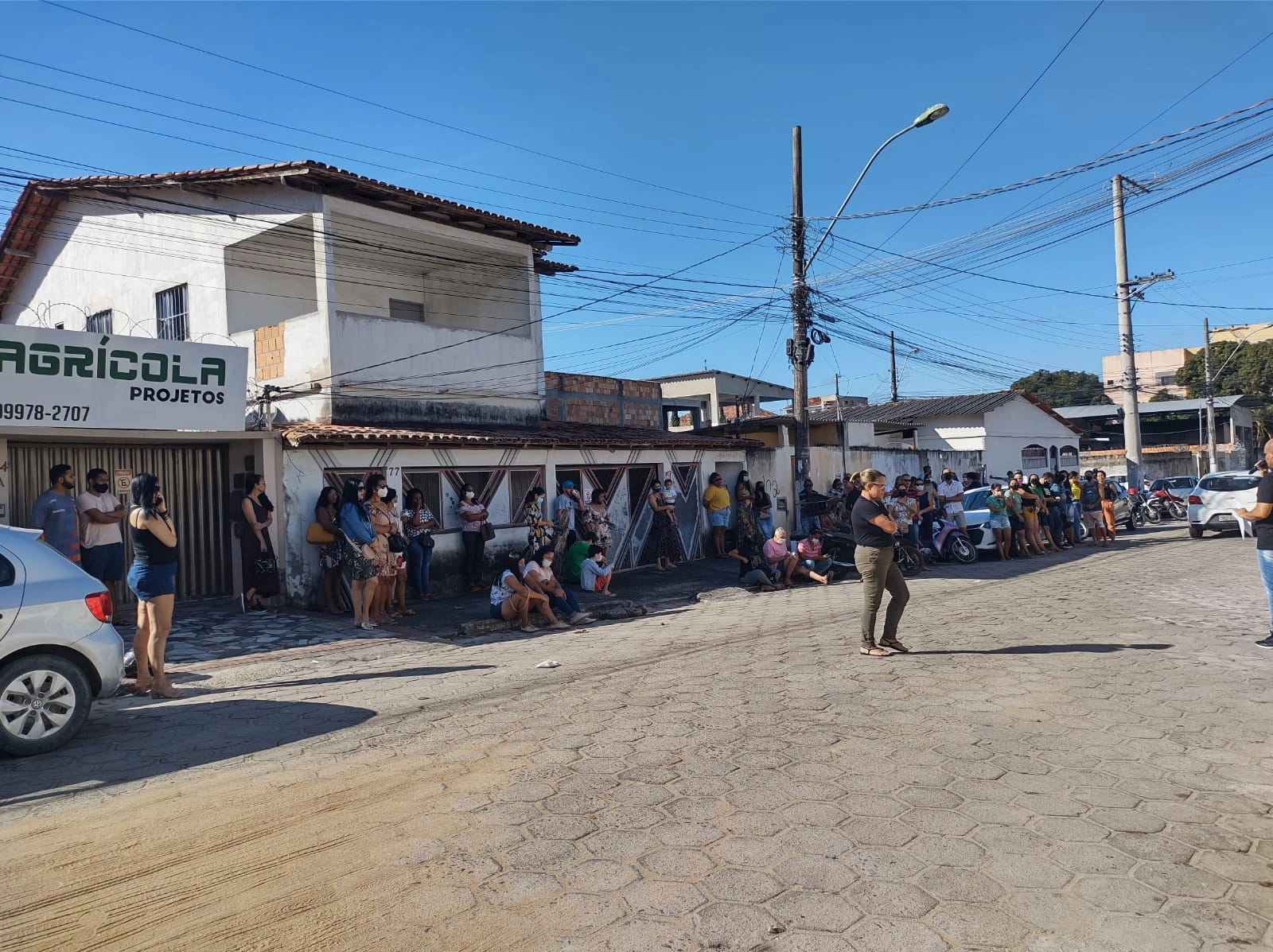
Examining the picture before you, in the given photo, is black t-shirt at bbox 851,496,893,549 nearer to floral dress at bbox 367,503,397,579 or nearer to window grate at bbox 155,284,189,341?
floral dress at bbox 367,503,397,579

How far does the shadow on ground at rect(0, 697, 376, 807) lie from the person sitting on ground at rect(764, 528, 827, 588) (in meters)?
8.87

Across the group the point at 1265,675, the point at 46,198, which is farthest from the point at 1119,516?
the point at 46,198

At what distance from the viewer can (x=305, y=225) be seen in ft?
49.6

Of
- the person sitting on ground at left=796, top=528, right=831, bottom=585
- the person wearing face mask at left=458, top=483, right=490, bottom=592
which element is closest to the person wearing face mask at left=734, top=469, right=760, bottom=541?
the person sitting on ground at left=796, top=528, right=831, bottom=585

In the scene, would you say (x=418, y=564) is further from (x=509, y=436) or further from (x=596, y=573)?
(x=509, y=436)

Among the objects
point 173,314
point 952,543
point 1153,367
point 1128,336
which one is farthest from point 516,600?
point 1153,367

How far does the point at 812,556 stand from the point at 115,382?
34.4ft

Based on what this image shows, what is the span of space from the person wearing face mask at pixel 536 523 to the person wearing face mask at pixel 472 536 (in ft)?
2.63

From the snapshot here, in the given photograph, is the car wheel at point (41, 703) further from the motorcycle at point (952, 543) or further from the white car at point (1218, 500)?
the white car at point (1218, 500)

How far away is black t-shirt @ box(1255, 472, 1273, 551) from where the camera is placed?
7621 mm

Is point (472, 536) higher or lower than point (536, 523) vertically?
lower

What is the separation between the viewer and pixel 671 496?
59.2 ft

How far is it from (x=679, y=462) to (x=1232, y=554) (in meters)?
10.6

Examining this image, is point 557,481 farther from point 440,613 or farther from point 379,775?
point 379,775
